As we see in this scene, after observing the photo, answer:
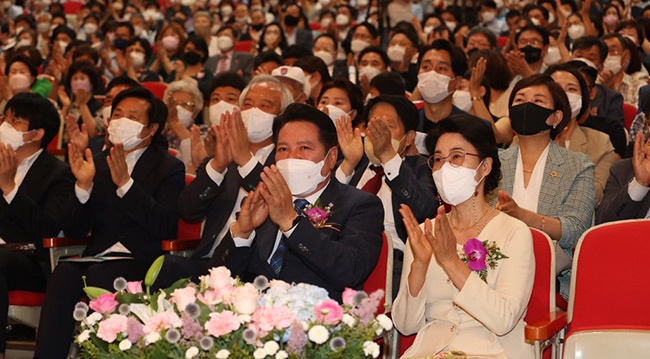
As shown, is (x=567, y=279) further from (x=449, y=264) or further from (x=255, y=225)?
(x=255, y=225)

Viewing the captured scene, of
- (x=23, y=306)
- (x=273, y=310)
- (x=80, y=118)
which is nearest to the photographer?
(x=273, y=310)

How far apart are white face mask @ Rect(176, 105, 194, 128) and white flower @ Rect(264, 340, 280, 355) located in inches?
168

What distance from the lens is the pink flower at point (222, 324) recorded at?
227cm

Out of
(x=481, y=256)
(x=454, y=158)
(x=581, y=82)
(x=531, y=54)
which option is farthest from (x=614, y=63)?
(x=481, y=256)

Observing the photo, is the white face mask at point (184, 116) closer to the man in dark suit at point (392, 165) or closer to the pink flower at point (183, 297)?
the man in dark suit at point (392, 165)

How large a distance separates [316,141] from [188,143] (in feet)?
7.73

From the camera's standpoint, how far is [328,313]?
2.35 metres

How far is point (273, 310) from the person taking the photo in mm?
2318

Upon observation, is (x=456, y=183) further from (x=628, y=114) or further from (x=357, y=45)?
(x=357, y=45)

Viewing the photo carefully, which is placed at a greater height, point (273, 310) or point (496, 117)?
point (273, 310)

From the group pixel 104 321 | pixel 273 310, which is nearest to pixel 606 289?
pixel 273 310

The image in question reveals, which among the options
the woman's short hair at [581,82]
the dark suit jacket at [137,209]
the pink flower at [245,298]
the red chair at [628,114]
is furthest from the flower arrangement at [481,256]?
the red chair at [628,114]

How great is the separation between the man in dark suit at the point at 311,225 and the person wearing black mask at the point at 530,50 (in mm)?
3430

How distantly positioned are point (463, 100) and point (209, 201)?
7.67 feet
